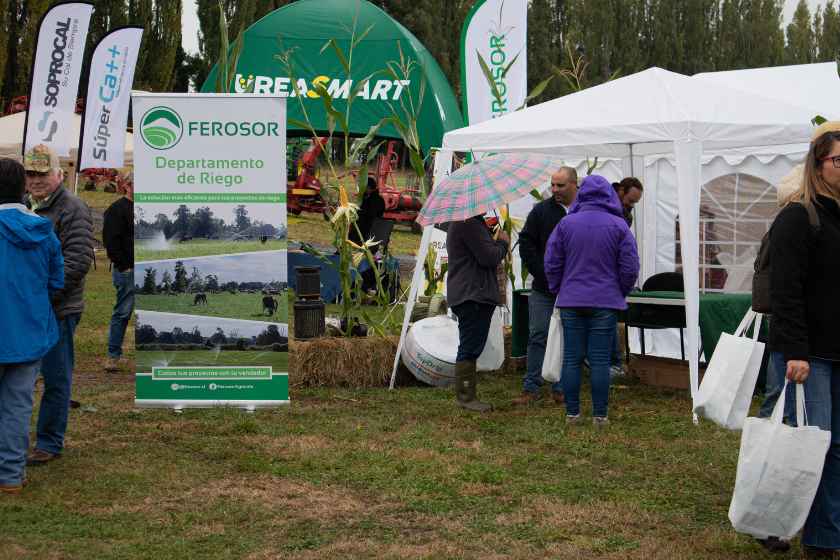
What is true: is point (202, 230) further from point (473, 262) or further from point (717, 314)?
point (717, 314)

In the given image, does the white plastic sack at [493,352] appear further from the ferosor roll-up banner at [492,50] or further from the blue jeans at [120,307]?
the ferosor roll-up banner at [492,50]

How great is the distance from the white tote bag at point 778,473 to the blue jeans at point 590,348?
3.03m

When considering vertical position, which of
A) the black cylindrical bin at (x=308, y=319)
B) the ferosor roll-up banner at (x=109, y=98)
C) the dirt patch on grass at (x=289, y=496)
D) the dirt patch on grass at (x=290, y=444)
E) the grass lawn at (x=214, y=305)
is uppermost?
the ferosor roll-up banner at (x=109, y=98)

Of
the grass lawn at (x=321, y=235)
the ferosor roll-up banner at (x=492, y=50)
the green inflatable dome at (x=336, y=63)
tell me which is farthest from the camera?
the grass lawn at (x=321, y=235)

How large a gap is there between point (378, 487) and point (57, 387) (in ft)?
6.44

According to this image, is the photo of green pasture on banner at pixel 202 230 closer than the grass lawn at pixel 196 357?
Yes

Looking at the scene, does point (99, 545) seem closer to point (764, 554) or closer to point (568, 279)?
point (764, 554)

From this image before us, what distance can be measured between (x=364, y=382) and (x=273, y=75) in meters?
12.9

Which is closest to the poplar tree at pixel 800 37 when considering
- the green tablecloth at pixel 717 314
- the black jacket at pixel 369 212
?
the black jacket at pixel 369 212

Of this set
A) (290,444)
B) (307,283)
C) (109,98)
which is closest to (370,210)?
(109,98)

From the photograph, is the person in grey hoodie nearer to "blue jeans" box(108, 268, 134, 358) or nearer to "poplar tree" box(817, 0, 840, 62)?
"blue jeans" box(108, 268, 134, 358)

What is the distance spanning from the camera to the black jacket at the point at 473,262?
8031 mm

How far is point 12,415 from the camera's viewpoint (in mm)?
5746

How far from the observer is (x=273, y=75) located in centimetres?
2123
